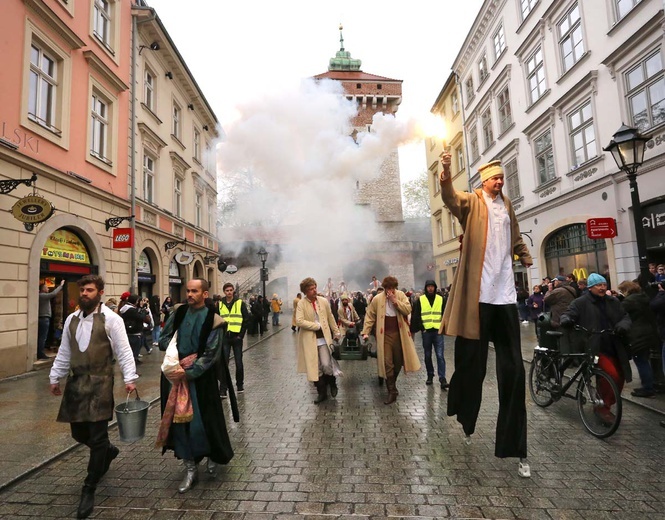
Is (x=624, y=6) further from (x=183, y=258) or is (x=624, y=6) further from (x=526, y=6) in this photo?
(x=183, y=258)

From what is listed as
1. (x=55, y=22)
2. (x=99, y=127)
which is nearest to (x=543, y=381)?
(x=55, y=22)

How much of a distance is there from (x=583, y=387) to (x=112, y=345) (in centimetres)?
444

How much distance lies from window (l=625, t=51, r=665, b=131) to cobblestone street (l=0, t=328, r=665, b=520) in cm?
853

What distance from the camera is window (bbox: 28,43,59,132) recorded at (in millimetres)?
8891

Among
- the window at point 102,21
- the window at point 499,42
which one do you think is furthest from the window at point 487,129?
the window at point 102,21

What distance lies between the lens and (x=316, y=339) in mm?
5797

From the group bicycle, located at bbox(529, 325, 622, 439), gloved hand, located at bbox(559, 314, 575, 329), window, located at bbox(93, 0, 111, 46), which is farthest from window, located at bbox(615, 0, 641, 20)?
window, located at bbox(93, 0, 111, 46)

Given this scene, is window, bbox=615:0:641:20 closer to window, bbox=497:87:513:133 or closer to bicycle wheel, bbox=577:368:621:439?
window, bbox=497:87:513:133

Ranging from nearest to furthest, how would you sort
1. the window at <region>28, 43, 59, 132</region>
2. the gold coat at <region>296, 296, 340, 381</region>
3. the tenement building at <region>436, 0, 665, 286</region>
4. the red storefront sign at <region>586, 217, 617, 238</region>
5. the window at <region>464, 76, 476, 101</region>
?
1. the gold coat at <region>296, 296, 340, 381</region>
2. the window at <region>28, 43, 59, 132</region>
3. the tenement building at <region>436, 0, 665, 286</region>
4. the red storefront sign at <region>586, 217, 617, 238</region>
5. the window at <region>464, 76, 476, 101</region>

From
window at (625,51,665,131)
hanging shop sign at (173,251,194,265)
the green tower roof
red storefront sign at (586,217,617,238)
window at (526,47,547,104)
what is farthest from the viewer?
the green tower roof

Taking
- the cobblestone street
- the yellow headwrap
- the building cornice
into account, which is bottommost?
the cobblestone street

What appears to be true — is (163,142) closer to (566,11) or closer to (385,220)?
(566,11)

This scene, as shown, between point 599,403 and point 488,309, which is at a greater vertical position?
point 488,309

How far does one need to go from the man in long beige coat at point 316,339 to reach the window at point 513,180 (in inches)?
553
